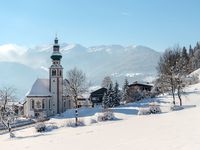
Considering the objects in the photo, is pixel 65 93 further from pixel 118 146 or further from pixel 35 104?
pixel 118 146

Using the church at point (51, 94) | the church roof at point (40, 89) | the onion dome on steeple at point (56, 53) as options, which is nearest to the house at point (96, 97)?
the church at point (51, 94)

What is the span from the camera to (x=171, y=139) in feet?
70.0

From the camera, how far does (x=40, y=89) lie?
96625mm

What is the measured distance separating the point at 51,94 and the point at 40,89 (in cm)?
317

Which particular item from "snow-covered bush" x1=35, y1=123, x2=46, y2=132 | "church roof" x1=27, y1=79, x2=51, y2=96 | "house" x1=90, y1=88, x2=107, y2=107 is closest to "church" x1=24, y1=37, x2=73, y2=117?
"church roof" x1=27, y1=79, x2=51, y2=96

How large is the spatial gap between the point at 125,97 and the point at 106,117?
6087cm

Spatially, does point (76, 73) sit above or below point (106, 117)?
above

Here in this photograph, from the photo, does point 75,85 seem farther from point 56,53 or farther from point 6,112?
point 6,112

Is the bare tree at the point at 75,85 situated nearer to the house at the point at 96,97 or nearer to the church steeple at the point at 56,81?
the church steeple at the point at 56,81

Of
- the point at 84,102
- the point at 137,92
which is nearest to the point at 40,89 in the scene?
the point at 84,102

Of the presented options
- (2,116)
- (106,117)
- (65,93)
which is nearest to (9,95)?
(2,116)

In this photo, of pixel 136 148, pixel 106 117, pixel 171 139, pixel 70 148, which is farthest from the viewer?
pixel 106 117

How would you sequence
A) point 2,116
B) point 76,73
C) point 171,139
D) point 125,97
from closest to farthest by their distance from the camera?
point 171,139 → point 2,116 → point 76,73 → point 125,97

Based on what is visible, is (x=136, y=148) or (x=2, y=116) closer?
(x=136, y=148)
